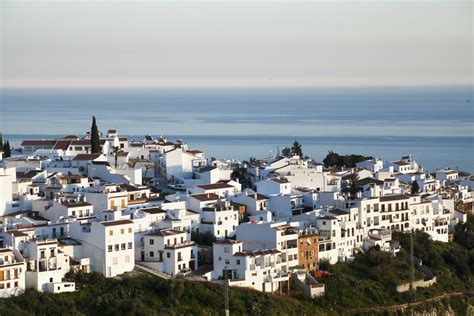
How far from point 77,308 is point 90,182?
6857 millimetres

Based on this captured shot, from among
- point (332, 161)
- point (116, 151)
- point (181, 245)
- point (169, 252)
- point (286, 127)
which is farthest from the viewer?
point (286, 127)

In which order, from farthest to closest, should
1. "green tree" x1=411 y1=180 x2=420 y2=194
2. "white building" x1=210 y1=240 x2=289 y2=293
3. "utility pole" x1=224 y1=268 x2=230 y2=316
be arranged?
"green tree" x1=411 y1=180 x2=420 y2=194 → "white building" x1=210 y1=240 x2=289 y2=293 → "utility pole" x1=224 y1=268 x2=230 y2=316

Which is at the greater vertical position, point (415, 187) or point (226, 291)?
point (415, 187)

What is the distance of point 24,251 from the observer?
23.5m

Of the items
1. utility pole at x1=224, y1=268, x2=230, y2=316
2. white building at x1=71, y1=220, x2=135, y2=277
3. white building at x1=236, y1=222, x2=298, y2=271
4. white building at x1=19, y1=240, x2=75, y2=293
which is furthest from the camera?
white building at x1=236, y1=222, x2=298, y2=271

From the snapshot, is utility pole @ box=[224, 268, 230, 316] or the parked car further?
the parked car

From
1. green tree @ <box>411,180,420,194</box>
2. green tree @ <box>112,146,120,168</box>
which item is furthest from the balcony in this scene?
green tree @ <box>411,180,420,194</box>

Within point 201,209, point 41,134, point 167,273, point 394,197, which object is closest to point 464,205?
point 394,197

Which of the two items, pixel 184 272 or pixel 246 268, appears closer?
pixel 246 268

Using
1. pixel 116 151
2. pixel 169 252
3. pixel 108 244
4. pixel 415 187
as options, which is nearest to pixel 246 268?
pixel 169 252

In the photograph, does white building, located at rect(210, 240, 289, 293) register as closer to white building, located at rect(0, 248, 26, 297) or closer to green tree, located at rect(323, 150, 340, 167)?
white building, located at rect(0, 248, 26, 297)

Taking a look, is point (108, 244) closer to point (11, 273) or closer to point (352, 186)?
point (11, 273)

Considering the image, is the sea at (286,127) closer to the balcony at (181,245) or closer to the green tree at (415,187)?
the green tree at (415,187)

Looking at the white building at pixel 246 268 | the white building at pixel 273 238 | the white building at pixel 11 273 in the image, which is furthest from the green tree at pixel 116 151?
the white building at pixel 11 273
